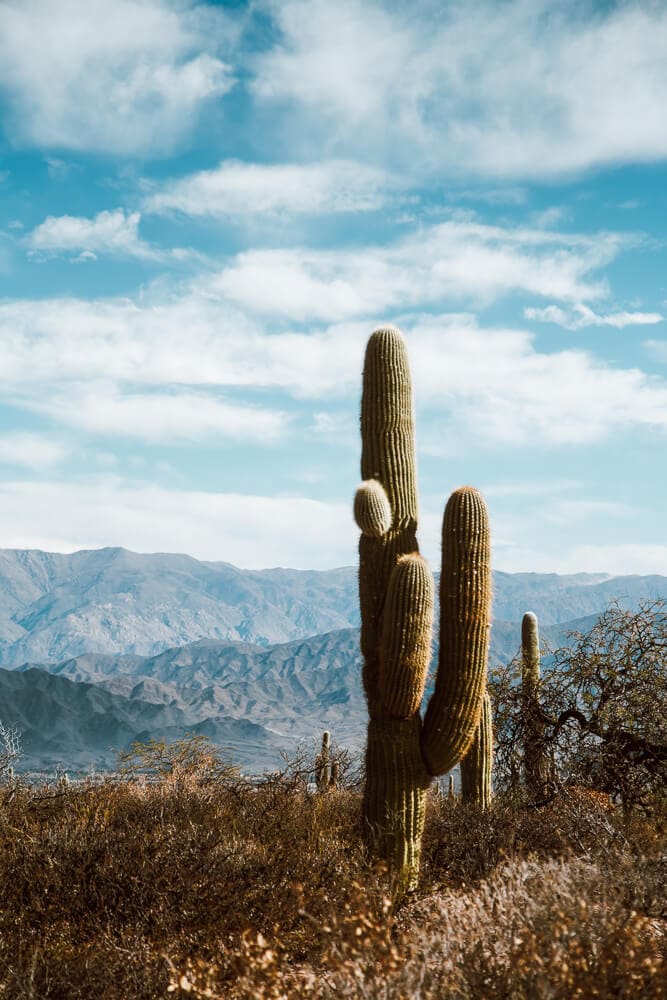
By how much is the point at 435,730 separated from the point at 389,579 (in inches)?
58.5

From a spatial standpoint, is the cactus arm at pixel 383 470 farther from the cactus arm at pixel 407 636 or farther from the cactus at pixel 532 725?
the cactus at pixel 532 725

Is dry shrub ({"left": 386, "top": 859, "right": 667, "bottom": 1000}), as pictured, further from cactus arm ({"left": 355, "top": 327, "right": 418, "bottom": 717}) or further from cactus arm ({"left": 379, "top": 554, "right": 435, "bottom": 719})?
cactus arm ({"left": 355, "top": 327, "right": 418, "bottom": 717})


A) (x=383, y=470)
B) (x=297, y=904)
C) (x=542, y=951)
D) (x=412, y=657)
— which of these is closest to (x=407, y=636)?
(x=412, y=657)

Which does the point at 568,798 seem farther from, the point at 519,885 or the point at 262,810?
the point at 519,885

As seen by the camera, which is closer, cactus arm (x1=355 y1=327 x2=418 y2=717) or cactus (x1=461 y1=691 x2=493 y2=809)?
cactus arm (x1=355 y1=327 x2=418 y2=717)

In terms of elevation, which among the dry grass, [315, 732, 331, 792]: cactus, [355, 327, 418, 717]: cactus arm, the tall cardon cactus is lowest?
[315, 732, 331, 792]: cactus

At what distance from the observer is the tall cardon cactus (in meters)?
8.36

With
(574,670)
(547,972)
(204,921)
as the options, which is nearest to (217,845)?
(204,921)

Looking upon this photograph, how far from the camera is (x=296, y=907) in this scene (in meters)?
6.55

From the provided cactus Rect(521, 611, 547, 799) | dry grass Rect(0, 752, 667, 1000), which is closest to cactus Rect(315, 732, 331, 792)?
dry grass Rect(0, 752, 667, 1000)

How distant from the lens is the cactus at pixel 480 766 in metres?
10.5

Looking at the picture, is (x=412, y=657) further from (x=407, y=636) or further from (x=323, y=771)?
(x=323, y=771)

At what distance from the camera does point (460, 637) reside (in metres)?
8.53

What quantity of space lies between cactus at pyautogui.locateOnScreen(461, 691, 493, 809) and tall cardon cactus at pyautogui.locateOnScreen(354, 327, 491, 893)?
1.91 m
